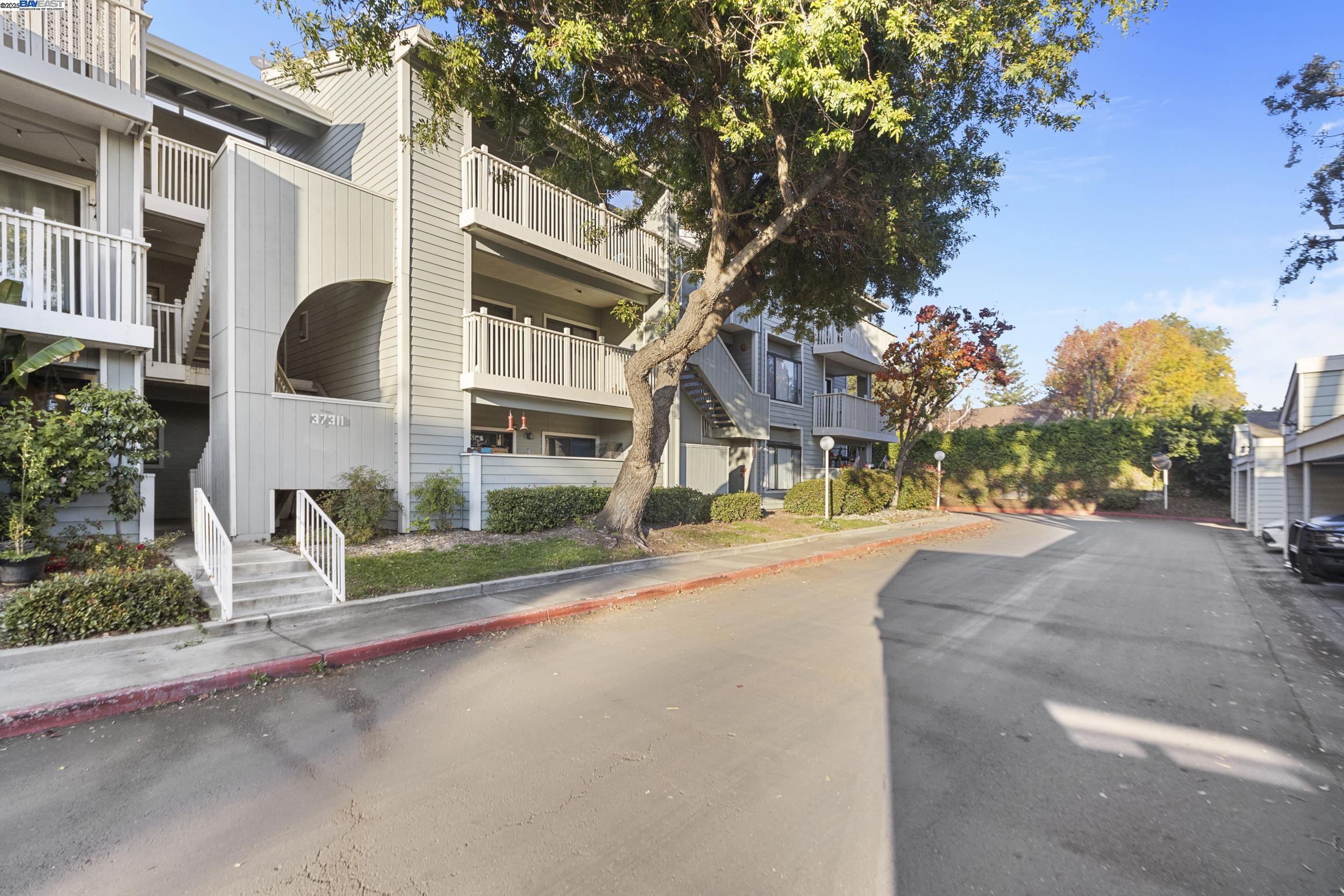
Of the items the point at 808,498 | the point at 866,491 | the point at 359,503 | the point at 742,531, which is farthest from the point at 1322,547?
the point at 359,503

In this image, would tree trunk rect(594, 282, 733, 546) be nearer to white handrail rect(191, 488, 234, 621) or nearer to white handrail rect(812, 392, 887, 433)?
white handrail rect(191, 488, 234, 621)

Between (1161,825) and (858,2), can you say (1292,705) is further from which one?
(858,2)

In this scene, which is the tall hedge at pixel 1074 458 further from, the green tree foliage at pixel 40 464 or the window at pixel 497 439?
the green tree foliage at pixel 40 464

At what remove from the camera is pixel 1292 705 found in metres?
4.81

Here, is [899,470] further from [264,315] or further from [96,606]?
[96,606]

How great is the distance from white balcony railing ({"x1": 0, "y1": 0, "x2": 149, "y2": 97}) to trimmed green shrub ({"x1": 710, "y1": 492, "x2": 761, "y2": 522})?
43.0 feet

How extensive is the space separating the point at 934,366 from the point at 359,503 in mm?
18222

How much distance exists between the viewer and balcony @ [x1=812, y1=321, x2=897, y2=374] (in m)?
25.1

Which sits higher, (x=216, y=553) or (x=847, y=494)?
(x=216, y=553)

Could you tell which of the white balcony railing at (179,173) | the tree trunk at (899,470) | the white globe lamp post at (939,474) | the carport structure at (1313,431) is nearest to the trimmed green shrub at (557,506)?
the white balcony railing at (179,173)

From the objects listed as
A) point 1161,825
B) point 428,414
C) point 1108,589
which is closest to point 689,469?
point 428,414

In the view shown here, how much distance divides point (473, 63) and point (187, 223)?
6338 millimetres

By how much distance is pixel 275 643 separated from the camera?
5.92 m

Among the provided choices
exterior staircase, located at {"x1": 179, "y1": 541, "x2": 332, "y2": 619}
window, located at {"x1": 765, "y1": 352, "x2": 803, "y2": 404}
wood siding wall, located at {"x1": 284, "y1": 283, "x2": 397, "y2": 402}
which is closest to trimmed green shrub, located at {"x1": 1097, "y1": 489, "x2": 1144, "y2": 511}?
window, located at {"x1": 765, "y1": 352, "x2": 803, "y2": 404}
